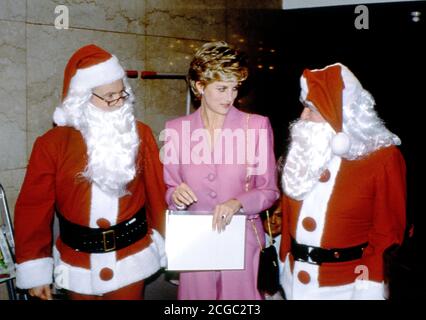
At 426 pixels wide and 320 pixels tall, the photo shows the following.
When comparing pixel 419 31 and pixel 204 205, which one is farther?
pixel 419 31

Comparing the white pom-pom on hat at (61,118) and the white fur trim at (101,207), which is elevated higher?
the white pom-pom on hat at (61,118)

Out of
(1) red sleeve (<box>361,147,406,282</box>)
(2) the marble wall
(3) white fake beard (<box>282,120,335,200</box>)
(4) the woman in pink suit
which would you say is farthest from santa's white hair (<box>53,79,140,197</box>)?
(1) red sleeve (<box>361,147,406,282</box>)

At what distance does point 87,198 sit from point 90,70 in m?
0.57

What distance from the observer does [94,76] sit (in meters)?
2.10

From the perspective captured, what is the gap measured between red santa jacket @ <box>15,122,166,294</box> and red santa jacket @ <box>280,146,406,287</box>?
79 centimetres

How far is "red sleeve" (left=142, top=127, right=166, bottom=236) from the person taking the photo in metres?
2.24

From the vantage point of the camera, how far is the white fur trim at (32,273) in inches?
79.5

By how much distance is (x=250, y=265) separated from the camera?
2156mm

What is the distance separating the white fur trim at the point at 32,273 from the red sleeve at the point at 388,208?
1368 millimetres

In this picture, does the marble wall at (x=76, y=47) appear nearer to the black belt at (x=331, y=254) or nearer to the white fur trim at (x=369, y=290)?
the black belt at (x=331, y=254)
